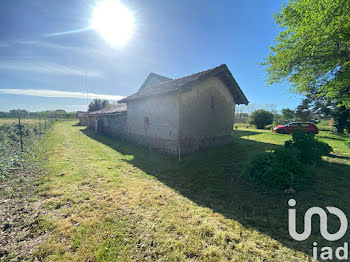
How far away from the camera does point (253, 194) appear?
417 cm

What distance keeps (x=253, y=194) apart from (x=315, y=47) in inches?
247

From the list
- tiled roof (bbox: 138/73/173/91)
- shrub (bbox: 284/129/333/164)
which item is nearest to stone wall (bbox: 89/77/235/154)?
shrub (bbox: 284/129/333/164)

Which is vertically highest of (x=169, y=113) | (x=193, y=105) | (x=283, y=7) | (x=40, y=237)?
(x=283, y=7)

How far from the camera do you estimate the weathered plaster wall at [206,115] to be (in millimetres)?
7887

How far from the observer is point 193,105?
813 centimetres

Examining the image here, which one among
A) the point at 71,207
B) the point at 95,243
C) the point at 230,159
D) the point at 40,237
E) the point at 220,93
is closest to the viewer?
the point at 95,243

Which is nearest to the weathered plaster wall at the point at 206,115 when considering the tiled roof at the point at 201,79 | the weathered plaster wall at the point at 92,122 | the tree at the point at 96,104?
the tiled roof at the point at 201,79

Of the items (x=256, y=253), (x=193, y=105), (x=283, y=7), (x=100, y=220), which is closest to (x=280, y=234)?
(x=256, y=253)

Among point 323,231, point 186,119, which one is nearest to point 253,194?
point 323,231

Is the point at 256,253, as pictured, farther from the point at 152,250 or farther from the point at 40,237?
the point at 40,237

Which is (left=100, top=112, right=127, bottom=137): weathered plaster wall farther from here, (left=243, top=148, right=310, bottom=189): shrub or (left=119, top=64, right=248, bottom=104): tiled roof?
(left=243, top=148, right=310, bottom=189): shrub

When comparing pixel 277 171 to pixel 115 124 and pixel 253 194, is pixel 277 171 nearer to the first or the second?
pixel 253 194

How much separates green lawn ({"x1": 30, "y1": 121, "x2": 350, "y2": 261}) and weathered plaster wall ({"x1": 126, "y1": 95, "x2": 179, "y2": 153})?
8.45 ft

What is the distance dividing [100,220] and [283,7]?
12.4 meters
